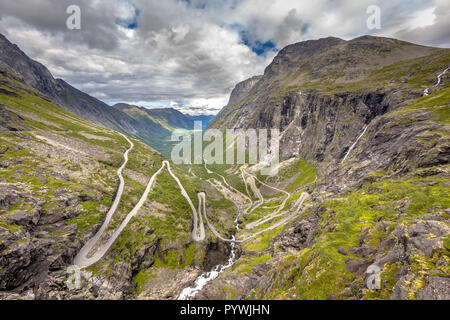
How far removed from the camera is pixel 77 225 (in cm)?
5850

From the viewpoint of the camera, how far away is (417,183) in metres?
49.1

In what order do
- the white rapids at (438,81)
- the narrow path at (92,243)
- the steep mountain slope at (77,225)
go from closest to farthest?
the steep mountain slope at (77,225) < the narrow path at (92,243) < the white rapids at (438,81)

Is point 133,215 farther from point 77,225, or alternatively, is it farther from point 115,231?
point 77,225

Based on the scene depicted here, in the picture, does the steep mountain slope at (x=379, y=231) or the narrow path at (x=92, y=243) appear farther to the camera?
the narrow path at (x=92, y=243)

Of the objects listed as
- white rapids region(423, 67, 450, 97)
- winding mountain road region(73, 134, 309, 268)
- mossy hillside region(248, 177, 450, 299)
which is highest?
white rapids region(423, 67, 450, 97)

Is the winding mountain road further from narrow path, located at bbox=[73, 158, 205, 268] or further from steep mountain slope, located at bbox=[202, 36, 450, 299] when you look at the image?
steep mountain slope, located at bbox=[202, 36, 450, 299]

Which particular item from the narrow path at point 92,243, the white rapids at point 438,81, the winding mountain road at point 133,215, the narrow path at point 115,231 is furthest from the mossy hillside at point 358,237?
the white rapids at point 438,81

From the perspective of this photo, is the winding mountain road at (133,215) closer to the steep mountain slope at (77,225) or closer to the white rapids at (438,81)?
the steep mountain slope at (77,225)

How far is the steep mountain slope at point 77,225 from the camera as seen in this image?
145 ft

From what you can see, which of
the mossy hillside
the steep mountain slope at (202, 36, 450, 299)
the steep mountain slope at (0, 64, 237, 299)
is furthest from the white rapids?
the steep mountain slope at (0, 64, 237, 299)

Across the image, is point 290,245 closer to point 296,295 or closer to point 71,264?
point 296,295

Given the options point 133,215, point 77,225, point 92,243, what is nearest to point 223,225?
point 133,215

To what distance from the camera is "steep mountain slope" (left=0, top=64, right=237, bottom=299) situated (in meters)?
44.1
